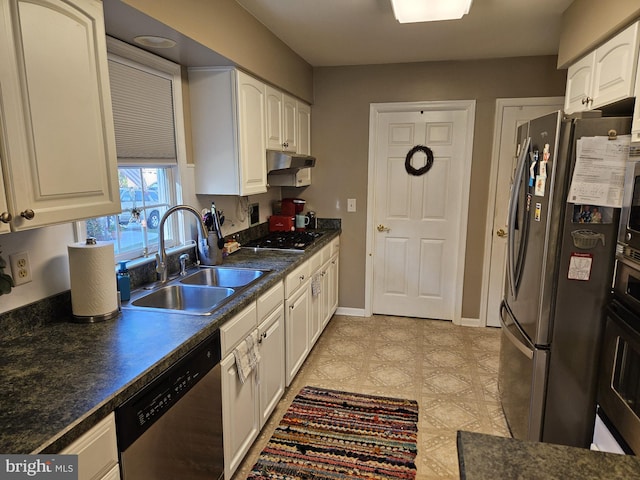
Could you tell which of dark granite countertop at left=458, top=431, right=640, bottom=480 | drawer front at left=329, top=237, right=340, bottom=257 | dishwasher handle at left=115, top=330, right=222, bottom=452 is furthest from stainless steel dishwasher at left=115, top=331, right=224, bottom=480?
drawer front at left=329, top=237, right=340, bottom=257

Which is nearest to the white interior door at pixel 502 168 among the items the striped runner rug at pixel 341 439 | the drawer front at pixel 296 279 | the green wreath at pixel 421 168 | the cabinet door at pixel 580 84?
the green wreath at pixel 421 168

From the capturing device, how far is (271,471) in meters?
2.11

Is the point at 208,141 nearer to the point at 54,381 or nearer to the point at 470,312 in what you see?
the point at 54,381

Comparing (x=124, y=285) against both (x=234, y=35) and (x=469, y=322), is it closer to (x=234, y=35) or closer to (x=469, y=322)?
(x=234, y=35)

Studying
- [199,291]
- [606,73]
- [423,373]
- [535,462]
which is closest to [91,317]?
[199,291]

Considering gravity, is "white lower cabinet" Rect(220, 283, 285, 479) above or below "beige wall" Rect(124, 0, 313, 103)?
below

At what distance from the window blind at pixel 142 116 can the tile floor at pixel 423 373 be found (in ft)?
5.59

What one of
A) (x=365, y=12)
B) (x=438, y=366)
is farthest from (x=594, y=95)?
(x=438, y=366)

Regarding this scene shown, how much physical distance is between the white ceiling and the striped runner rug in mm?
2467

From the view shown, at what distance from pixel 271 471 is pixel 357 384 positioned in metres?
1.01

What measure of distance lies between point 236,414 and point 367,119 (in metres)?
2.92

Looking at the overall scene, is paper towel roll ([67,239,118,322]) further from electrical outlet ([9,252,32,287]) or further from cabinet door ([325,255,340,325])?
cabinet door ([325,255,340,325])

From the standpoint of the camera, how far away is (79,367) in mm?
1308

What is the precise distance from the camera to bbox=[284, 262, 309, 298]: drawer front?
2618 millimetres
